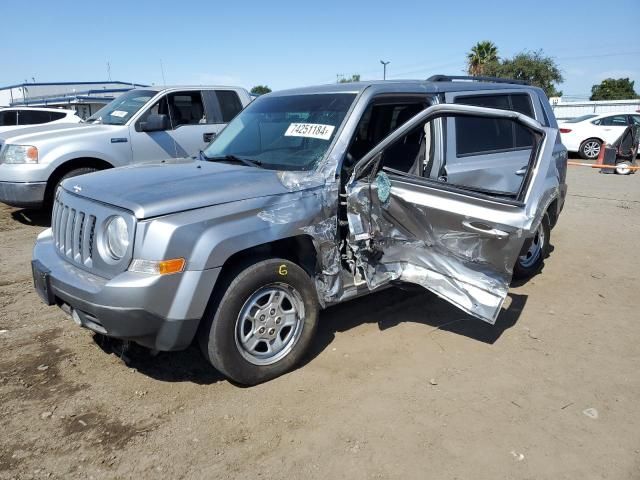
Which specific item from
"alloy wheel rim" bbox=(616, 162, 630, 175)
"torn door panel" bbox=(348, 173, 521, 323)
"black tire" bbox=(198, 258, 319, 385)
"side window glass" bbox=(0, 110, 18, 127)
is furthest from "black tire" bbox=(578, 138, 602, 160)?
"side window glass" bbox=(0, 110, 18, 127)

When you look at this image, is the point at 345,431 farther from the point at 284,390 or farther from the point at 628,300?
the point at 628,300

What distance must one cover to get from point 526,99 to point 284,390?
162 inches

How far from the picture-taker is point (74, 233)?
3.17 metres

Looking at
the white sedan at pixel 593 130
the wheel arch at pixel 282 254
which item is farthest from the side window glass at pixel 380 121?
the white sedan at pixel 593 130

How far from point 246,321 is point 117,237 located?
3.03 feet

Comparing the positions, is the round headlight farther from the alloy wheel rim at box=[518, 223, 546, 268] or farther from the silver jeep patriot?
the alloy wheel rim at box=[518, 223, 546, 268]

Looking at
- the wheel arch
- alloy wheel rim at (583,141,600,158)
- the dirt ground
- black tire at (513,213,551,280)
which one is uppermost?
the wheel arch

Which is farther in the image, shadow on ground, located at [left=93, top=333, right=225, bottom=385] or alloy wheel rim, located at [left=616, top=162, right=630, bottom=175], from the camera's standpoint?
alloy wheel rim, located at [left=616, top=162, right=630, bottom=175]

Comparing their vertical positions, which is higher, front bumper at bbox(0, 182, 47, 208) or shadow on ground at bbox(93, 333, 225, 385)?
front bumper at bbox(0, 182, 47, 208)

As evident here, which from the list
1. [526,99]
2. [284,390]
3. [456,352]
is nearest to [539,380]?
[456,352]

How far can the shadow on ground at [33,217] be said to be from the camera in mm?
7676

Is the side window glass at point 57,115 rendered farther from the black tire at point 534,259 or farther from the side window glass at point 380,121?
the black tire at point 534,259

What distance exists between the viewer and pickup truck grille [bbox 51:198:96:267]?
3.03 meters

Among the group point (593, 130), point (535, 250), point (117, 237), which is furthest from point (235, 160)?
point (593, 130)
